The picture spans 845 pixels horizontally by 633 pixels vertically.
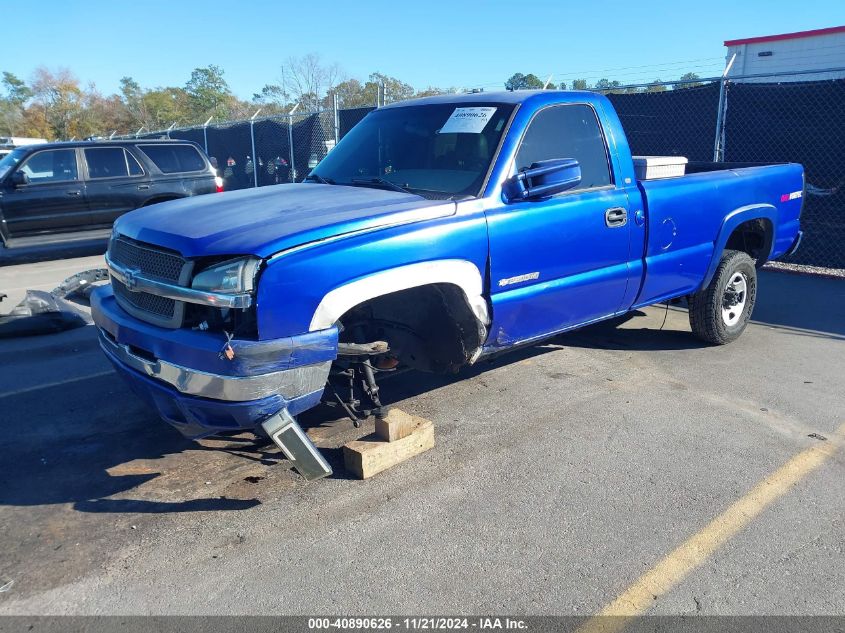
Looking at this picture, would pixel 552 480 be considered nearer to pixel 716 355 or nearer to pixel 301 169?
pixel 716 355

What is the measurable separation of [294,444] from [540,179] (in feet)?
6.96

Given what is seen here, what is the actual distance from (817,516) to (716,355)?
105 inches

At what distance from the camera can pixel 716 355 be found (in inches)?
232

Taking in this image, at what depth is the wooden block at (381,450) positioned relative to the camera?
3.72m

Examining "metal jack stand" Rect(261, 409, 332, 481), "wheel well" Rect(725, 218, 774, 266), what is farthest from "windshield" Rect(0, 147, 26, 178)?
"wheel well" Rect(725, 218, 774, 266)

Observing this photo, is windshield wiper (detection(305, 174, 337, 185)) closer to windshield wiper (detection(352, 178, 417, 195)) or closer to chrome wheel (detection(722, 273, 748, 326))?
windshield wiper (detection(352, 178, 417, 195))

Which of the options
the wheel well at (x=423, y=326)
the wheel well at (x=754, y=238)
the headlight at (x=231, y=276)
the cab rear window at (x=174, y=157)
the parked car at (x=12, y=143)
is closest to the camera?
the headlight at (x=231, y=276)

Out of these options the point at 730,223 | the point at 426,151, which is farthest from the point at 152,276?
the point at 730,223

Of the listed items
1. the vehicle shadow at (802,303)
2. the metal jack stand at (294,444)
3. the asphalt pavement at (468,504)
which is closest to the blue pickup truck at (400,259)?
the metal jack stand at (294,444)

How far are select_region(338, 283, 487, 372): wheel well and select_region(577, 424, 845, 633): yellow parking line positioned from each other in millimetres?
1564

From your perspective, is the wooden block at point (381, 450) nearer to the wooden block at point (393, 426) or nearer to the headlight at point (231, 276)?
the wooden block at point (393, 426)

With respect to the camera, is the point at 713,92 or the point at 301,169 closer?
the point at 713,92

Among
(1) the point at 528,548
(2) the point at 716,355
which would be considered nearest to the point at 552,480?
(1) the point at 528,548

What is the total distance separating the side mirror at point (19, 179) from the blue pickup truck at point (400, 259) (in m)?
7.89
